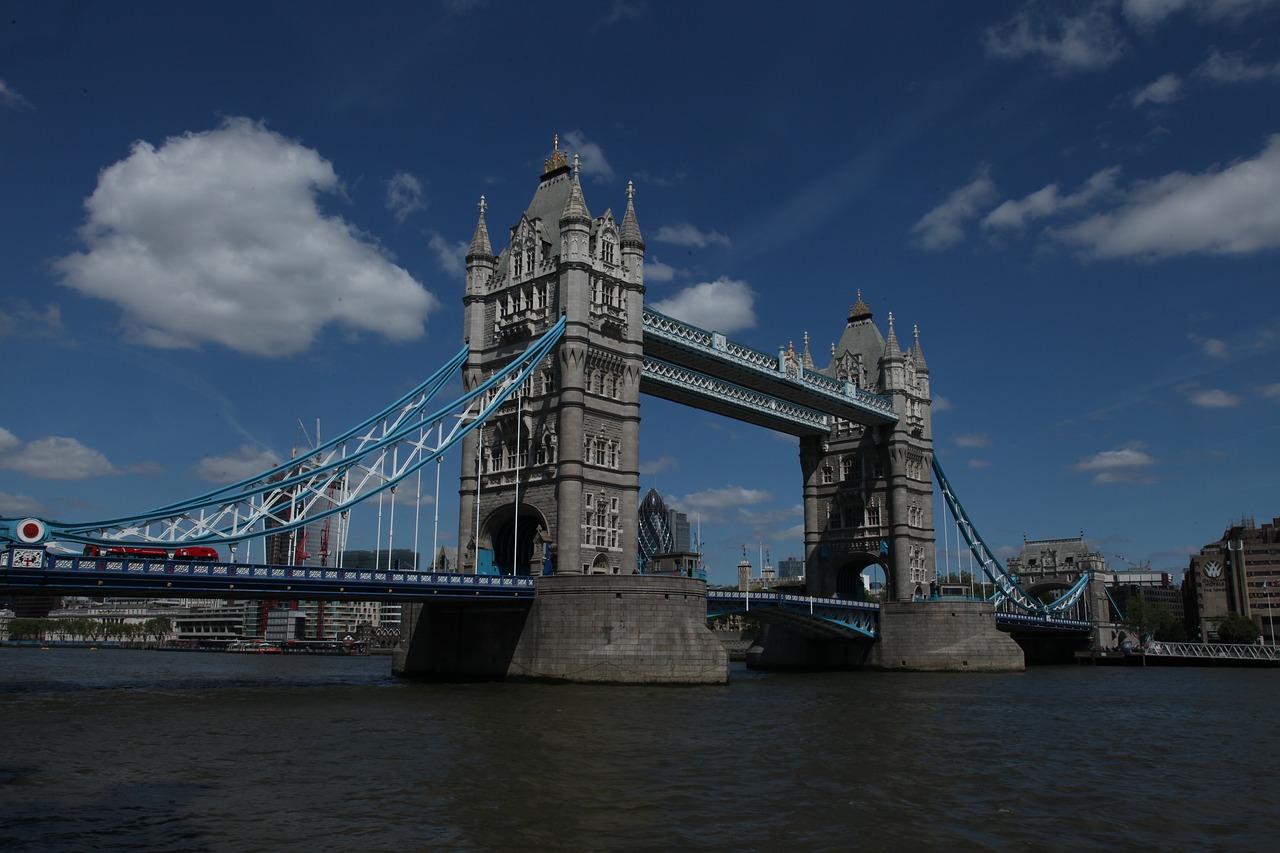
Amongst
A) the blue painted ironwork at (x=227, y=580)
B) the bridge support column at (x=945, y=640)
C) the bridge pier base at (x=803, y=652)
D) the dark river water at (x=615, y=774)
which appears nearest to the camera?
the dark river water at (x=615, y=774)

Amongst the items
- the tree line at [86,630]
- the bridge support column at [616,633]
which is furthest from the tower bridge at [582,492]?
the tree line at [86,630]

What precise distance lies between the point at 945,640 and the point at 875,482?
51.2 feet

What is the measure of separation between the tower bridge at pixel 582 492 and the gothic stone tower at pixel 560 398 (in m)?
0.12

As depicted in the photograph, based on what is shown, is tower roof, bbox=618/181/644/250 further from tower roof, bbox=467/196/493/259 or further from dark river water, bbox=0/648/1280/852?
dark river water, bbox=0/648/1280/852

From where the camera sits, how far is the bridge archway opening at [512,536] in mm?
58688

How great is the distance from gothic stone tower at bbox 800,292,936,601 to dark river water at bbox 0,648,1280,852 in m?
40.1

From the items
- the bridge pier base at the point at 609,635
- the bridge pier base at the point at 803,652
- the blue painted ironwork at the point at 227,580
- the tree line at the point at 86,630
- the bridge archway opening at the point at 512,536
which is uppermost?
the bridge archway opening at the point at 512,536

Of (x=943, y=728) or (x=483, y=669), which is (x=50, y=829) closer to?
(x=943, y=728)

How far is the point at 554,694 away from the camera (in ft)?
144

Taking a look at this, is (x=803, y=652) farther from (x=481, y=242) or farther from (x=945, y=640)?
(x=481, y=242)

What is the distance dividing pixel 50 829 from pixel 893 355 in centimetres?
7688

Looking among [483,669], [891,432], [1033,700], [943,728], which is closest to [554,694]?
[483,669]

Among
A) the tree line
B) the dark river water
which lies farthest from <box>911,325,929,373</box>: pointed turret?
the tree line

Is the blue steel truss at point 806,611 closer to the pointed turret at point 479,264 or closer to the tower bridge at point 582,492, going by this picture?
the tower bridge at point 582,492
